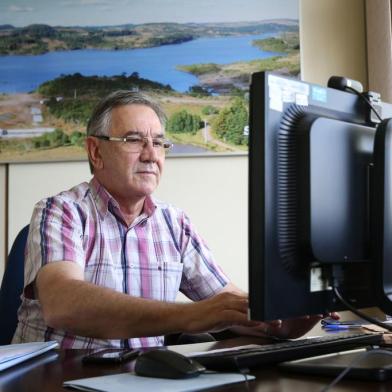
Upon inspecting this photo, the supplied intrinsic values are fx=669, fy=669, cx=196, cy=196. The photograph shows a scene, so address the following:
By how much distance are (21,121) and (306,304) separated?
1.88 metres

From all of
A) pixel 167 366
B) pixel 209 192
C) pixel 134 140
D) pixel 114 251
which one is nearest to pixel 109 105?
pixel 134 140

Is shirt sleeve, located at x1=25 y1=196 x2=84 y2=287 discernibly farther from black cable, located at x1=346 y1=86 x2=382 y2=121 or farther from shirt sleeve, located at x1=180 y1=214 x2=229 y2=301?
black cable, located at x1=346 y1=86 x2=382 y2=121

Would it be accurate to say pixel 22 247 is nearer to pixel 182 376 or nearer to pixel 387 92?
pixel 182 376

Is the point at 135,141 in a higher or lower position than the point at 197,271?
higher

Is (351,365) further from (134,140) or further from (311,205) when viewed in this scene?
(134,140)

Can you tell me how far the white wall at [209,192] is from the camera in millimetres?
2621

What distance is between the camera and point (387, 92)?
104 inches

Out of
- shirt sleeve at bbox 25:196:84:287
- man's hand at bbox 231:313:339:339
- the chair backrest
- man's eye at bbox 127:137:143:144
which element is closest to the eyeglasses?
man's eye at bbox 127:137:143:144

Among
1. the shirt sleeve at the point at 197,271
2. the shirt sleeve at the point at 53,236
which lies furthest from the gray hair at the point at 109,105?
the shirt sleeve at the point at 197,271

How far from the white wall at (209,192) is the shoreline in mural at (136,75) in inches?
2.4

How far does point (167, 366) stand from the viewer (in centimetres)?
94

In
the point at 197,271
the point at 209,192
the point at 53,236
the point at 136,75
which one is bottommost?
the point at 197,271

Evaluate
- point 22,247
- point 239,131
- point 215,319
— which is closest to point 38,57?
point 239,131

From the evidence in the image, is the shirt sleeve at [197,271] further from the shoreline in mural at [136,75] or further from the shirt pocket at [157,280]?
the shoreline in mural at [136,75]
